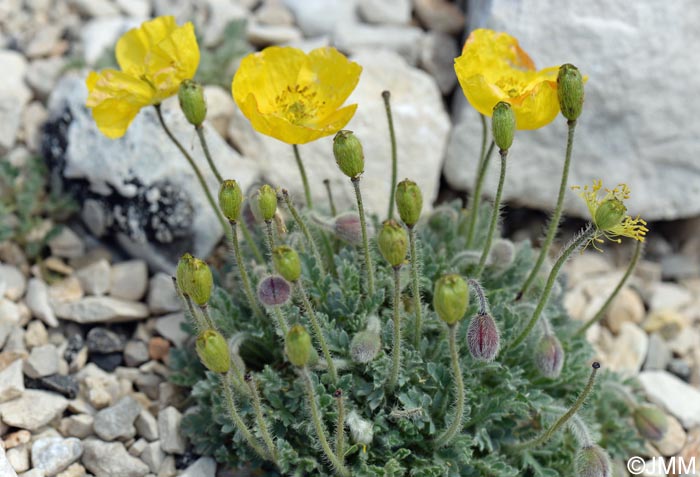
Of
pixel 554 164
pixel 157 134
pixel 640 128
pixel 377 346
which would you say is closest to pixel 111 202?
pixel 157 134

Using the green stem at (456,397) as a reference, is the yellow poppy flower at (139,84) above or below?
above

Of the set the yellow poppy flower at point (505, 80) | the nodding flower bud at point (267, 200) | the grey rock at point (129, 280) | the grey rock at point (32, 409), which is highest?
the yellow poppy flower at point (505, 80)

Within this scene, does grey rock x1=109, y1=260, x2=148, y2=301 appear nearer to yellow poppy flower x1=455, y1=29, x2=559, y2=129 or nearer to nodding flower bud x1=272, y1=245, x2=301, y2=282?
nodding flower bud x1=272, y1=245, x2=301, y2=282

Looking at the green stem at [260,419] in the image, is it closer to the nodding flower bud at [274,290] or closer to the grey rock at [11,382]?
the nodding flower bud at [274,290]

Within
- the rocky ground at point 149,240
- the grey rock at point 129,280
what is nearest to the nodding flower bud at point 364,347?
the rocky ground at point 149,240

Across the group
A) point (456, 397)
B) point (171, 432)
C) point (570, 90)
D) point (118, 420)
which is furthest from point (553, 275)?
point (118, 420)

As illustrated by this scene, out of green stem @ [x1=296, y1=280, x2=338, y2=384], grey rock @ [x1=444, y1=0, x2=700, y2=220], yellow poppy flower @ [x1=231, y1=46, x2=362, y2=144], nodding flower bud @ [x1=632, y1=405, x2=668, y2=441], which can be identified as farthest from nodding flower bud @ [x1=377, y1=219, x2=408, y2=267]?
grey rock @ [x1=444, y1=0, x2=700, y2=220]

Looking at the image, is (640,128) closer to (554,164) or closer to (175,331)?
(554,164)

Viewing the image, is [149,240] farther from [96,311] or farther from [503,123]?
[503,123]
